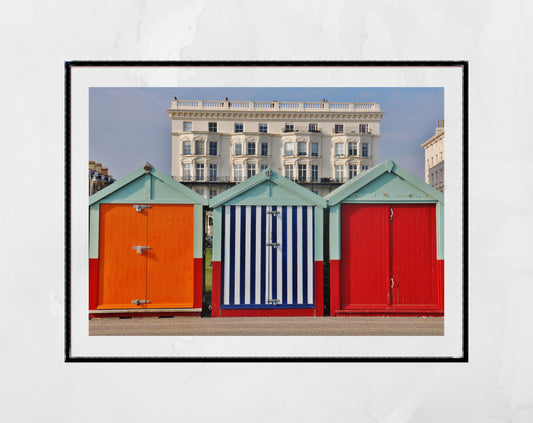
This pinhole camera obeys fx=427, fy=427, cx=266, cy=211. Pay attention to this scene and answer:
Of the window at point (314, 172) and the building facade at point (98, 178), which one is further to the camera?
the window at point (314, 172)

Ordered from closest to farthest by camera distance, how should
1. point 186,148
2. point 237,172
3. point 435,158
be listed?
point 435,158 < point 237,172 < point 186,148

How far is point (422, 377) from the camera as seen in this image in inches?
152

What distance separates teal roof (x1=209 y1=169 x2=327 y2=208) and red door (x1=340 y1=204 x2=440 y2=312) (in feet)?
1.70

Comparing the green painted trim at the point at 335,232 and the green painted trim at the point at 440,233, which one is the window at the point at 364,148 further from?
the green painted trim at the point at 440,233

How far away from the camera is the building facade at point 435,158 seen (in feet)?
14.0

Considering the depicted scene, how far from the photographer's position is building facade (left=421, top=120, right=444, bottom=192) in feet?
14.0

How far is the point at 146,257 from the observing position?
4.94 meters

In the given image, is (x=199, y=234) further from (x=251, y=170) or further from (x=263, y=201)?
(x=251, y=170)

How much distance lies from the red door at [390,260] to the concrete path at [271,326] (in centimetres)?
21

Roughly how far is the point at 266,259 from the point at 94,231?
2.01 meters

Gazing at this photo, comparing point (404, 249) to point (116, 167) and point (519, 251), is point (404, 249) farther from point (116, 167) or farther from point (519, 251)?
point (116, 167)

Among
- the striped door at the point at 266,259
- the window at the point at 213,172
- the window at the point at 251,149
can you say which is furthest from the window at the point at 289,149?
the window at the point at 213,172

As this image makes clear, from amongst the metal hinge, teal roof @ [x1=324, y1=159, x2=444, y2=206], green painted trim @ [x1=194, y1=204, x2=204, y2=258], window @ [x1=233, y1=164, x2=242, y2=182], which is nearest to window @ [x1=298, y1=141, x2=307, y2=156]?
teal roof @ [x1=324, y1=159, x2=444, y2=206]

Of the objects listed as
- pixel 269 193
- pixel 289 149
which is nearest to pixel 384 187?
pixel 289 149
